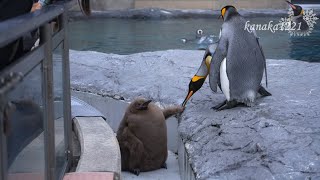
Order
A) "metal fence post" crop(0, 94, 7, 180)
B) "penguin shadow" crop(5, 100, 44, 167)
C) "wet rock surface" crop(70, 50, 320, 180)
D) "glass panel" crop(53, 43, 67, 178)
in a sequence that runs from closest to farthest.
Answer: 1. "metal fence post" crop(0, 94, 7, 180)
2. "penguin shadow" crop(5, 100, 44, 167)
3. "glass panel" crop(53, 43, 67, 178)
4. "wet rock surface" crop(70, 50, 320, 180)

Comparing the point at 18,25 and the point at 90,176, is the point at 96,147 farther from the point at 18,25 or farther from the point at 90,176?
the point at 18,25

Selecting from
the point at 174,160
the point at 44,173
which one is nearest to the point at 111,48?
the point at 174,160

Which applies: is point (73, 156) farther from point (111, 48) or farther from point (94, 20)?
point (94, 20)

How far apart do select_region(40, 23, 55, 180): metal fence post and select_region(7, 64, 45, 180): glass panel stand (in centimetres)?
4

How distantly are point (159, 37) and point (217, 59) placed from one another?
661 centimetres

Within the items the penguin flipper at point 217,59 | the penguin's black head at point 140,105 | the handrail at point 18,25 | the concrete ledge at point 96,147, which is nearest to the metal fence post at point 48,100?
the handrail at point 18,25

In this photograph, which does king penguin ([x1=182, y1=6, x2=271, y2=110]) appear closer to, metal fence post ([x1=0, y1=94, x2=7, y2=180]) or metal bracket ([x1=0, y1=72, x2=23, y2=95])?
metal fence post ([x1=0, y1=94, x2=7, y2=180])

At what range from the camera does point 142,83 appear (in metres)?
4.89

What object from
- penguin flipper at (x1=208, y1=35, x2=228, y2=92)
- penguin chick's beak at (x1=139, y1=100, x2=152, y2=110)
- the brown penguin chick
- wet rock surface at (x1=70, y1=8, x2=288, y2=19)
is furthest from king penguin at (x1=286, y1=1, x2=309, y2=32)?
wet rock surface at (x1=70, y1=8, x2=288, y2=19)

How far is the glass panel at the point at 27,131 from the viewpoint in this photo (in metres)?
1.26

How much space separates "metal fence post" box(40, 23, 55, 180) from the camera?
157 centimetres

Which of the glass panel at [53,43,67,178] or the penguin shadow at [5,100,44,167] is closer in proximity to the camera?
the penguin shadow at [5,100,44,167]

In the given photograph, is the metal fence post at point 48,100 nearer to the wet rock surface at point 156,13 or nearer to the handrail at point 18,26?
the handrail at point 18,26

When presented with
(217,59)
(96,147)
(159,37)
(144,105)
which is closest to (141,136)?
(144,105)
